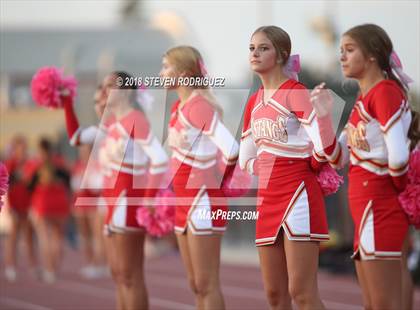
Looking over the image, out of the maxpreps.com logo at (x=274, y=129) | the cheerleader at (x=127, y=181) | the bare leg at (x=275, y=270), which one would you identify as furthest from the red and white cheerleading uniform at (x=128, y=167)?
the bare leg at (x=275, y=270)

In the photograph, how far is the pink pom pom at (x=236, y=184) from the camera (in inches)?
264

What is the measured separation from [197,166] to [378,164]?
149 centimetres

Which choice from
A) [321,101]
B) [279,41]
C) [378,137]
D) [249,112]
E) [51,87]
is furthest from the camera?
[51,87]

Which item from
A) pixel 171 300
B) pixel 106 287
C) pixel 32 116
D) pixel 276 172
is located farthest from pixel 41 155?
pixel 32 116

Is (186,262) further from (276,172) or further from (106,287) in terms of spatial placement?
(106,287)

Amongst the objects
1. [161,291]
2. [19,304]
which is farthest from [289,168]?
[161,291]

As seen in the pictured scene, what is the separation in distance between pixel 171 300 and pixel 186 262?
4.30m

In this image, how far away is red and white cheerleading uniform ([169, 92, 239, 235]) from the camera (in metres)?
6.65

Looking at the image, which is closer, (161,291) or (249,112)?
(249,112)

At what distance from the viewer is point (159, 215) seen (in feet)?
23.8

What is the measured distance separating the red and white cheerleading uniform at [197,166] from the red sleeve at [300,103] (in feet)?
3.09

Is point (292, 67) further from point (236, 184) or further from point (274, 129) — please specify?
point (236, 184)

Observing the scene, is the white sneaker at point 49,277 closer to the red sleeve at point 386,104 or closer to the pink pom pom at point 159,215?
the pink pom pom at point 159,215

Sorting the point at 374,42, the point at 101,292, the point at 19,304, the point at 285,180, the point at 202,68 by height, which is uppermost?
the point at 202,68
